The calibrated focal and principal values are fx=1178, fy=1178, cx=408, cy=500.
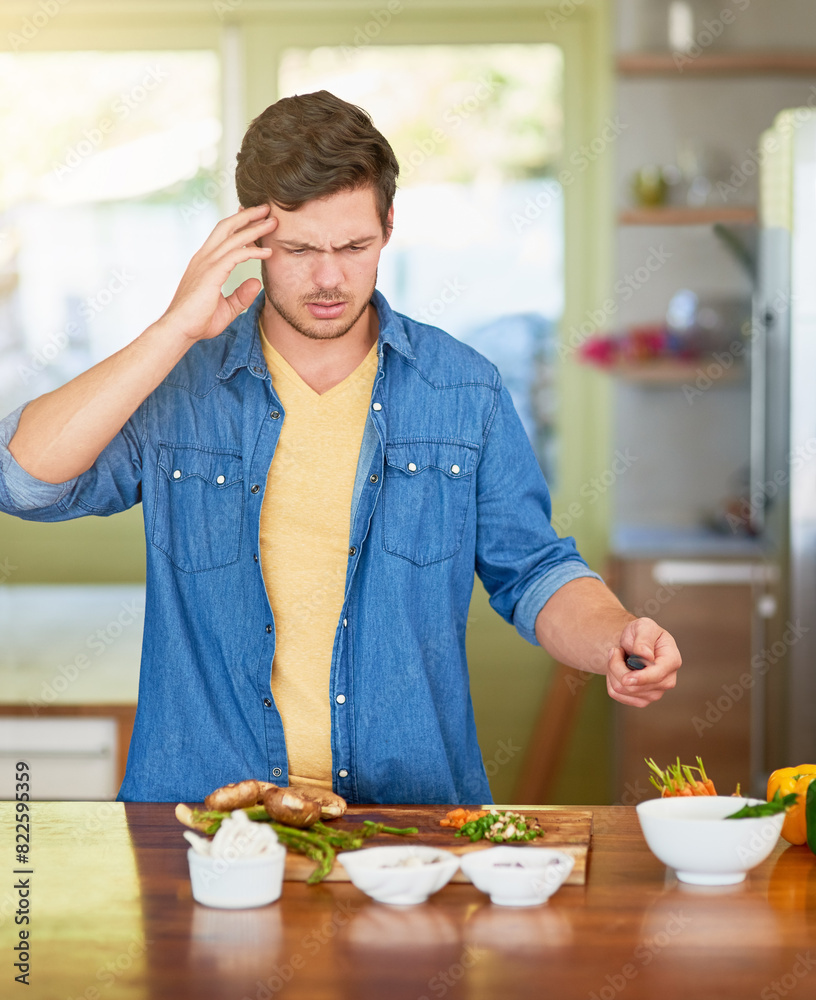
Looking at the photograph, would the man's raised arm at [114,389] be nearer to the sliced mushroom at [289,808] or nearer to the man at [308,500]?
the man at [308,500]

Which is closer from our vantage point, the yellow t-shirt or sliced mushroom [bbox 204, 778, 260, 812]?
sliced mushroom [bbox 204, 778, 260, 812]

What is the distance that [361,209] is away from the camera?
1631 mm

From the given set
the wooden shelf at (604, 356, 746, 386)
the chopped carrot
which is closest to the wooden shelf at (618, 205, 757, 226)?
the wooden shelf at (604, 356, 746, 386)

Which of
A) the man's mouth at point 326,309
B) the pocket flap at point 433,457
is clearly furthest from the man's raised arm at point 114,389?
the pocket flap at point 433,457

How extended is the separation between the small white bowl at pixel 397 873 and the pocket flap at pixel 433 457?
24.8 inches

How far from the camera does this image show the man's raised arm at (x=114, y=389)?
1.54m

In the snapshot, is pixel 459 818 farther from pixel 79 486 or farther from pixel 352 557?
pixel 79 486

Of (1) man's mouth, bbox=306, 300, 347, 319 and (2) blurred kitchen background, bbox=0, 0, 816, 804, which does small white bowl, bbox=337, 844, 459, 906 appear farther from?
(2) blurred kitchen background, bbox=0, 0, 816, 804

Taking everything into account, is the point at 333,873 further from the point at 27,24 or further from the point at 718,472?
the point at 27,24

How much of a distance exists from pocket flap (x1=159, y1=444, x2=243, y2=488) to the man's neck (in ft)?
0.56

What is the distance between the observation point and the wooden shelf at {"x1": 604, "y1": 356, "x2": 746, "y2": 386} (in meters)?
3.89

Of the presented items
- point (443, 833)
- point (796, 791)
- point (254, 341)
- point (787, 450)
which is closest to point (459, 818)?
point (443, 833)

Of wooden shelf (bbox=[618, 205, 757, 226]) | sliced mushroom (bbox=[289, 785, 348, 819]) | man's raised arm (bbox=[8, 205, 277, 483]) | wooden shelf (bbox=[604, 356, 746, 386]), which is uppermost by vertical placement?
wooden shelf (bbox=[618, 205, 757, 226])

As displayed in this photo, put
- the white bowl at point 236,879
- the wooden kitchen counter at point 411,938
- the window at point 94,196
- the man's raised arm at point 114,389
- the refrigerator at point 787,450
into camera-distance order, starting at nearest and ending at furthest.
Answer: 1. the wooden kitchen counter at point 411,938
2. the white bowl at point 236,879
3. the man's raised arm at point 114,389
4. the refrigerator at point 787,450
5. the window at point 94,196
